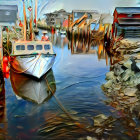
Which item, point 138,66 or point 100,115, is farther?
point 138,66

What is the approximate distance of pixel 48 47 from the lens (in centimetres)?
451

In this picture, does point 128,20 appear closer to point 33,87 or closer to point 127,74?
point 127,74

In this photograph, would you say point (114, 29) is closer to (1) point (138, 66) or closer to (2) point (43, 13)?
(2) point (43, 13)

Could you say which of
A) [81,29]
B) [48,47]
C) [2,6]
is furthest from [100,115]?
[81,29]

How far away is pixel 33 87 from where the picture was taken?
361 cm

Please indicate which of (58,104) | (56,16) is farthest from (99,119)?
(56,16)

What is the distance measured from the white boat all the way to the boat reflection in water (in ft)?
0.41

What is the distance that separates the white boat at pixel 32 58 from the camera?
3850 millimetres

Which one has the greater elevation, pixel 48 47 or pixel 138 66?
pixel 48 47

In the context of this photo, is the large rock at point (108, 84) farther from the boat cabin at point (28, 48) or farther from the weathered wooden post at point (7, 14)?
the weathered wooden post at point (7, 14)

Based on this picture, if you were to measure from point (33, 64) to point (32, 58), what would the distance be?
22cm

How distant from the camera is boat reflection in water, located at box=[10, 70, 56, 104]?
132 inches

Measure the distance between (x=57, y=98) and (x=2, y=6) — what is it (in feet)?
11.4

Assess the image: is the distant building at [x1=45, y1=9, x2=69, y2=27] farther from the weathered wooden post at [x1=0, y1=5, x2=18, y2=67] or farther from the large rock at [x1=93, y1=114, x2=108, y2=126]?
the large rock at [x1=93, y1=114, x2=108, y2=126]
